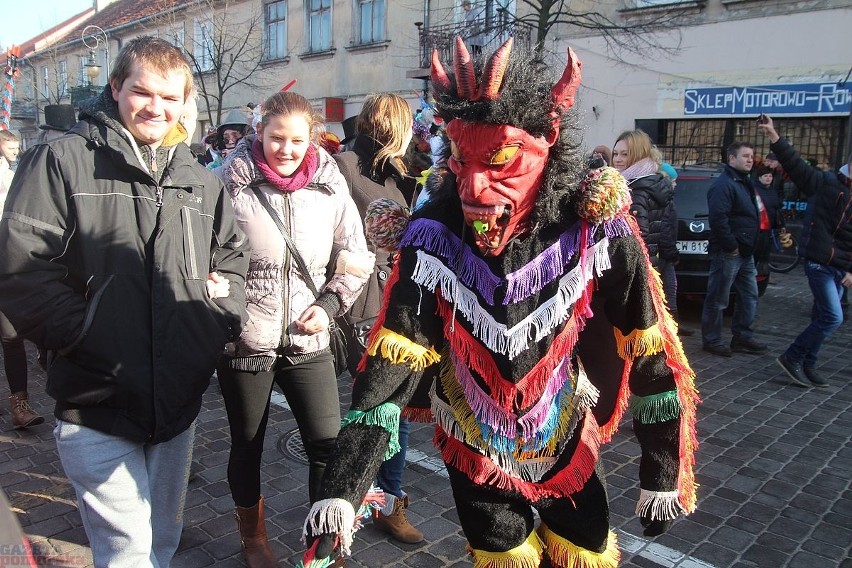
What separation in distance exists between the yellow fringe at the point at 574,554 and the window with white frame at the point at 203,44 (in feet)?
A: 68.6

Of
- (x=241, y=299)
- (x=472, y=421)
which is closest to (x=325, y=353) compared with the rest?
(x=241, y=299)

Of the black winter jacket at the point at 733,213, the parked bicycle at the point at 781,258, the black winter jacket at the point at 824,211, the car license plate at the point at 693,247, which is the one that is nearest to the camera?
the black winter jacket at the point at 824,211

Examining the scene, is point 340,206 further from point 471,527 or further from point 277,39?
point 277,39

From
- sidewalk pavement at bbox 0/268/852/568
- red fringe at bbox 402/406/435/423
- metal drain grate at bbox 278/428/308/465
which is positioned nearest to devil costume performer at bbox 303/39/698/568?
red fringe at bbox 402/406/435/423

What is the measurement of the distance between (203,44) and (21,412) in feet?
65.4

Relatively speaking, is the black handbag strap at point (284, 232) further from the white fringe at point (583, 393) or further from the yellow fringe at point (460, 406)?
the white fringe at point (583, 393)

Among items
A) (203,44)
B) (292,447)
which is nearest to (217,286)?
(292,447)

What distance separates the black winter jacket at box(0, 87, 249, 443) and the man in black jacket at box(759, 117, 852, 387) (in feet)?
15.2

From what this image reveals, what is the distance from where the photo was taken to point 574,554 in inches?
83.1

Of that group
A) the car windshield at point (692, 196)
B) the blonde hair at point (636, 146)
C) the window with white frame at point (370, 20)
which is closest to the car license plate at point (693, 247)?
the car windshield at point (692, 196)

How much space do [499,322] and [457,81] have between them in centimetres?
69

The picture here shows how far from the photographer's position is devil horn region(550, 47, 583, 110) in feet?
6.31

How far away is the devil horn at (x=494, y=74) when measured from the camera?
1881 mm

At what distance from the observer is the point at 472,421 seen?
210 centimetres
